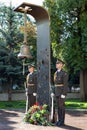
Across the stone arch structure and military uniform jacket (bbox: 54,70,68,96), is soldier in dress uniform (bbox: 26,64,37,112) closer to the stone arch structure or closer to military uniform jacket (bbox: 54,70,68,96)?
the stone arch structure

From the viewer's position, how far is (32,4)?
385 inches

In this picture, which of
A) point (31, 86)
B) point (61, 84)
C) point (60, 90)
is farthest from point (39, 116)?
point (31, 86)

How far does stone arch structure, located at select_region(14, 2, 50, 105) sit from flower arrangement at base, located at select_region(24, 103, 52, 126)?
12.3 inches

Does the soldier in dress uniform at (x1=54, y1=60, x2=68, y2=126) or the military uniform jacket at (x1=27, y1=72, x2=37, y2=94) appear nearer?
the soldier in dress uniform at (x1=54, y1=60, x2=68, y2=126)

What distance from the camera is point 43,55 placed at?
9914mm

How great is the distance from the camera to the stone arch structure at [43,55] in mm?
9828

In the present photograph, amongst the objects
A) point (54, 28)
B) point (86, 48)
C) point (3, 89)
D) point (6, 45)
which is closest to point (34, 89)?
point (86, 48)

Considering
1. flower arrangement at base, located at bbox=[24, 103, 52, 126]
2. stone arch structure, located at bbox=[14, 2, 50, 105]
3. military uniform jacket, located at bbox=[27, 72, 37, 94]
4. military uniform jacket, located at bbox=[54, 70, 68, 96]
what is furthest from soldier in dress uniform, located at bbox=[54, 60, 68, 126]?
military uniform jacket, located at bbox=[27, 72, 37, 94]

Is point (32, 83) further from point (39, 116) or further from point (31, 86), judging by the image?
point (39, 116)

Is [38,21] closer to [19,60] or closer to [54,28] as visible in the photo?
[54,28]

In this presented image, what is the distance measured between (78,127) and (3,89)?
1784cm

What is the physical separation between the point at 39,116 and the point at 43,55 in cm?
170

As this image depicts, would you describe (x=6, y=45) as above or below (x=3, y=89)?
above

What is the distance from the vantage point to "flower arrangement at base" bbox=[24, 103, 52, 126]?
30.9 ft
